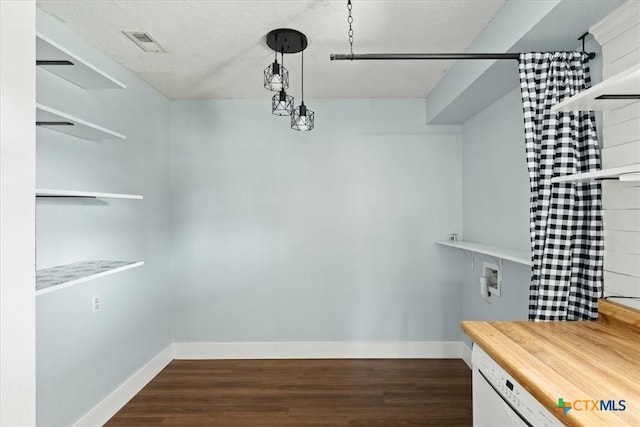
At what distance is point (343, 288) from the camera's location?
12.1ft

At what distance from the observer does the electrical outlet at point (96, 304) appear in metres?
2.47

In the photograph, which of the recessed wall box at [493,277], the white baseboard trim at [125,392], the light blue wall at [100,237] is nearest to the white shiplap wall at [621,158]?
the recessed wall box at [493,277]

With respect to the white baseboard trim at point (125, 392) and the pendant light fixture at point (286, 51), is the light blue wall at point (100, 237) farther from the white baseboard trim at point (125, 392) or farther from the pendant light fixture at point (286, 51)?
the pendant light fixture at point (286, 51)

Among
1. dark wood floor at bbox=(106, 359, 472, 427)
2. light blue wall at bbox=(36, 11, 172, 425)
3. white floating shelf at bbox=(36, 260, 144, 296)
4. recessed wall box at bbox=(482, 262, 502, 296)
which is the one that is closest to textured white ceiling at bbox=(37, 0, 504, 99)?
light blue wall at bbox=(36, 11, 172, 425)

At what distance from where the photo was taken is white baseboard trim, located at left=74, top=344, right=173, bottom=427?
2471 millimetres

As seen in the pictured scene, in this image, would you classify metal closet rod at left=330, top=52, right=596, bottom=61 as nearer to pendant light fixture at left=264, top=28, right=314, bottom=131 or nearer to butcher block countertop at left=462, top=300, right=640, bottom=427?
pendant light fixture at left=264, top=28, right=314, bottom=131

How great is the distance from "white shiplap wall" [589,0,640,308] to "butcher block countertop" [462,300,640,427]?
0.15m

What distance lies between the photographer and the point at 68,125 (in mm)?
2016

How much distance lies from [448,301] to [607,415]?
281cm

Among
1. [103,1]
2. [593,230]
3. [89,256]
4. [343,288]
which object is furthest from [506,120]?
[89,256]

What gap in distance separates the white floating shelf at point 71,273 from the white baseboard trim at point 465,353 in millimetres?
2892

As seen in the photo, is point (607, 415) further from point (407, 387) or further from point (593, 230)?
point (407, 387)

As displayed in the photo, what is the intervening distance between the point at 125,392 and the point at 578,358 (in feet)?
9.61

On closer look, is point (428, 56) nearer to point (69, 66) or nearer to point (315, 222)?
point (69, 66)
